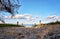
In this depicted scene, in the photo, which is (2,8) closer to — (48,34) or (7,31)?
(7,31)

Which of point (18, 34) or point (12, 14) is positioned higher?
point (12, 14)

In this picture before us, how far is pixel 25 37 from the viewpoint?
4.81 meters

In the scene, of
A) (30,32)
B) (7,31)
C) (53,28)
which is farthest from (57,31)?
(7,31)

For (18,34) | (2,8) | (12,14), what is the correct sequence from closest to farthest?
1. (18,34)
2. (2,8)
3. (12,14)

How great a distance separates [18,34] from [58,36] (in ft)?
4.19

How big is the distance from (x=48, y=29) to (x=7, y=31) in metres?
1.40

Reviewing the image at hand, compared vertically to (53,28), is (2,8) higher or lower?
higher

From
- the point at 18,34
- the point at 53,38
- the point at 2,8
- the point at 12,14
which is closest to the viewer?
the point at 53,38

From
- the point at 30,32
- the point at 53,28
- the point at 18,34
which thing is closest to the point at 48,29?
the point at 53,28

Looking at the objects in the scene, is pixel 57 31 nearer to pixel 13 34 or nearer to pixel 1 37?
pixel 13 34

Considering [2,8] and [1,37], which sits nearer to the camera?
[1,37]

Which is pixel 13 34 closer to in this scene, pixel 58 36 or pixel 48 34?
pixel 48 34

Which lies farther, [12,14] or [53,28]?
[12,14]

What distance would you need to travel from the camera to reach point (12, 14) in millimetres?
7059
